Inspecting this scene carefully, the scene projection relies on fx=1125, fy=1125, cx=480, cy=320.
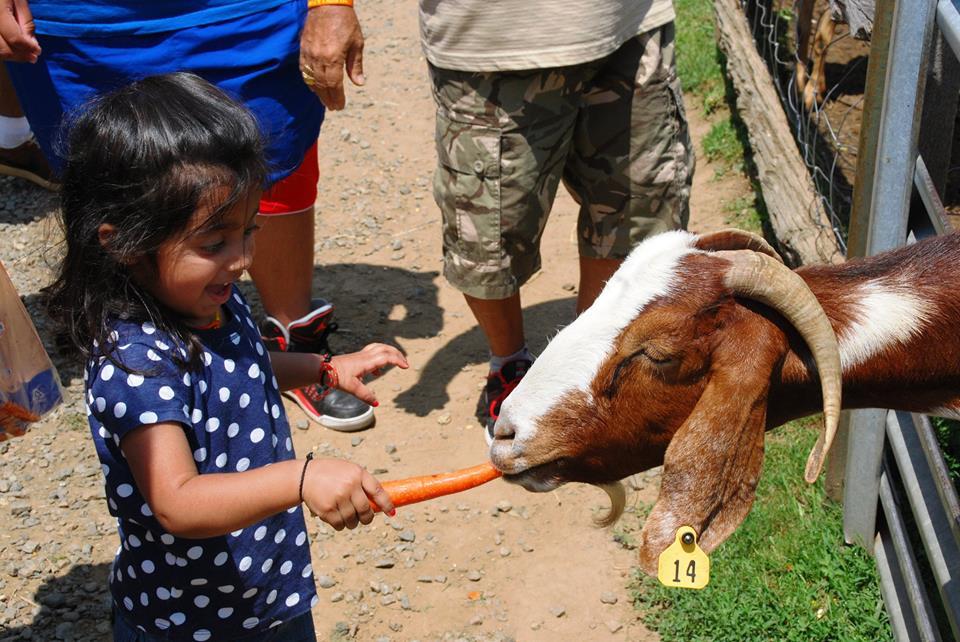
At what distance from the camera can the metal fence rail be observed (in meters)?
3.02

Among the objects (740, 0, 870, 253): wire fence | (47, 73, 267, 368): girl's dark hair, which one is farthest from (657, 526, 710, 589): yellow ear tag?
(740, 0, 870, 253): wire fence

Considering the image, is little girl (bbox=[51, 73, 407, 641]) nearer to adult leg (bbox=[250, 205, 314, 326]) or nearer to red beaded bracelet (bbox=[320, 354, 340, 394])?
red beaded bracelet (bbox=[320, 354, 340, 394])

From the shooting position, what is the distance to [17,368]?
9.21 feet

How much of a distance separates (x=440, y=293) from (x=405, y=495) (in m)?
3.08

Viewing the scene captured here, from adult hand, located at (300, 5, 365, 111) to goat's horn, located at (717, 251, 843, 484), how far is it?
5.87 ft

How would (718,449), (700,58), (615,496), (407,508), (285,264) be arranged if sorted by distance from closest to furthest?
(718,449)
(615,496)
(407,508)
(285,264)
(700,58)

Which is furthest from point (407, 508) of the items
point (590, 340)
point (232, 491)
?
point (232, 491)

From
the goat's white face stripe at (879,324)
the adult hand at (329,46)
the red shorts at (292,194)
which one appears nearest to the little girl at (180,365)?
the goat's white face stripe at (879,324)

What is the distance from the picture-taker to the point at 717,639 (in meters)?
3.41

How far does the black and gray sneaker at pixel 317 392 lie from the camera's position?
4.56 meters

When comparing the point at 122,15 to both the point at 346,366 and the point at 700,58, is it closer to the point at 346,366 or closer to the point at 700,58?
the point at 346,366

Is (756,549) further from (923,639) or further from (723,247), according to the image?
(723,247)

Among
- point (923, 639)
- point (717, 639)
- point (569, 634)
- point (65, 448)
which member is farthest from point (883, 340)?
point (65, 448)

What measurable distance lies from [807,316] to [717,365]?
0.22 meters
